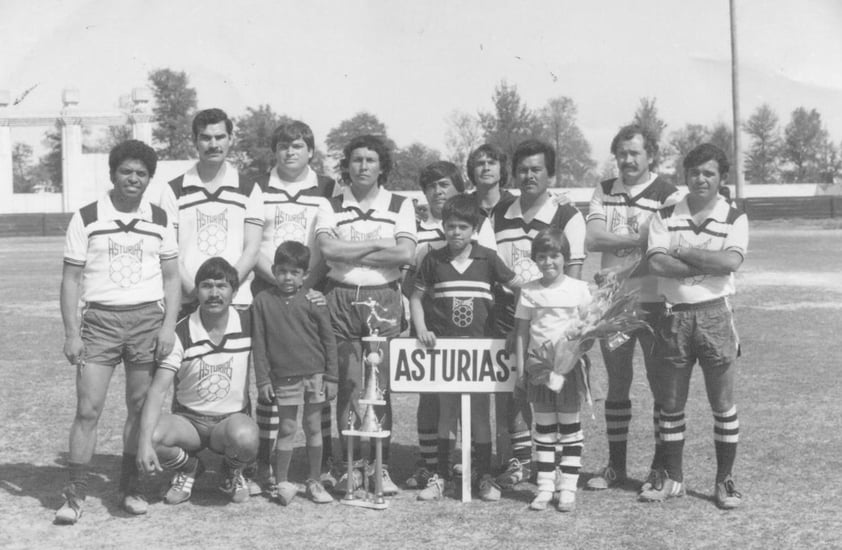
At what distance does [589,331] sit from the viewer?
5145mm

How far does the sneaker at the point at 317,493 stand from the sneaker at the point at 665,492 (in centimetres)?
168

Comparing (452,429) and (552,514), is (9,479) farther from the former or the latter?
(552,514)

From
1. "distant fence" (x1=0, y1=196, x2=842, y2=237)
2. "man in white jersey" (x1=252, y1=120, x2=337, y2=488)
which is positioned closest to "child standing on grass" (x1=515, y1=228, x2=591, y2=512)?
"man in white jersey" (x1=252, y1=120, x2=337, y2=488)

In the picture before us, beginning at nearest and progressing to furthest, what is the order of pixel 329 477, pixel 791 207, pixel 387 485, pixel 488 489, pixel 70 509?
pixel 70 509
pixel 488 489
pixel 387 485
pixel 329 477
pixel 791 207

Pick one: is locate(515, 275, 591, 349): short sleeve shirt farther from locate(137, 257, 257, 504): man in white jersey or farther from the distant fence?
the distant fence

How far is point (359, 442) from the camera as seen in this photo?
19.1ft

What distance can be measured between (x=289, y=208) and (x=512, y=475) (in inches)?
78.8

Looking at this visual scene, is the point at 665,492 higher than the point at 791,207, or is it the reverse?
the point at 791,207

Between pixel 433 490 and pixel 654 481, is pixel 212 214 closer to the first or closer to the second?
pixel 433 490

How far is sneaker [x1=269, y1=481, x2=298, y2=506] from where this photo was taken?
532cm

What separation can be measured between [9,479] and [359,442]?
2.11m

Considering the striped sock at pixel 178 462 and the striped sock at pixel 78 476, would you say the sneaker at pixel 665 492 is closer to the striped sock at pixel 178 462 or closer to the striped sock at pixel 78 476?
the striped sock at pixel 178 462

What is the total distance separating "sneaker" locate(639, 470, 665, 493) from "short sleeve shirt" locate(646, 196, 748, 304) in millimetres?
932

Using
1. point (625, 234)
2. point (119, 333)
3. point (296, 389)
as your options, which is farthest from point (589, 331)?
point (119, 333)
